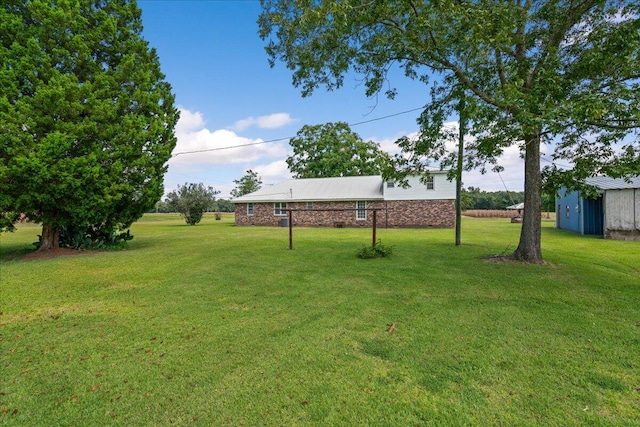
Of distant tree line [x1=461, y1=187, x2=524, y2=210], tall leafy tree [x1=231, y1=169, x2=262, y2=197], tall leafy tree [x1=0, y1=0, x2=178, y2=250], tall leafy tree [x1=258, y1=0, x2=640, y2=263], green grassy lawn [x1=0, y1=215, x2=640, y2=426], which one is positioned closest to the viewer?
green grassy lawn [x1=0, y1=215, x2=640, y2=426]

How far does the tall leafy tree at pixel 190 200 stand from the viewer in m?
30.0

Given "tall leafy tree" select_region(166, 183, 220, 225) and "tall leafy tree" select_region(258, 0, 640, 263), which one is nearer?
"tall leafy tree" select_region(258, 0, 640, 263)

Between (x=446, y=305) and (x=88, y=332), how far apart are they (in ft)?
16.6

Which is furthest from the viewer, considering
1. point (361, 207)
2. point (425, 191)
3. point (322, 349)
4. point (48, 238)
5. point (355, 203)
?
point (355, 203)

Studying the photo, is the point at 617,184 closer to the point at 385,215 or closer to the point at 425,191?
the point at 425,191

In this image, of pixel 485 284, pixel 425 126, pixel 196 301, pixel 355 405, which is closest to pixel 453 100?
pixel 425 126

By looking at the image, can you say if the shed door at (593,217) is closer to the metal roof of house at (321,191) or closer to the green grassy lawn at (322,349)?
the metal roof of house at (321,191)

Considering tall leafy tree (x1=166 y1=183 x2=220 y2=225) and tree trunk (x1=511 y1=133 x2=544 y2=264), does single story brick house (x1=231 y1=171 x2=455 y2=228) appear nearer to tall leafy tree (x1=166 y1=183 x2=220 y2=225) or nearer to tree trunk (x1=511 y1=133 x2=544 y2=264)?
tall leafy tree (x1=166 y1=183 x2=220 y2=225)

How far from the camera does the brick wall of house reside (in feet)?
77.9

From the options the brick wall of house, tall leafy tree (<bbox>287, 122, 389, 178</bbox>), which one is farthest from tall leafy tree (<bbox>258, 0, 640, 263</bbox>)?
tall leafy tree (<bbox>287, 122, 389, 178</bbox>)

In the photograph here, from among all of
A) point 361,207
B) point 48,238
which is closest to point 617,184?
point 361,207

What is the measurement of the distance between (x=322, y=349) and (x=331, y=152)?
119 feet

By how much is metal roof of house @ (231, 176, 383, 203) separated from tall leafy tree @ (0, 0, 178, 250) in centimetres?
1527

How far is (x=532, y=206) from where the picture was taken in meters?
8.86
